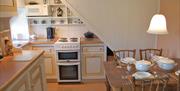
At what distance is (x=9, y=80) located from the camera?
161cm

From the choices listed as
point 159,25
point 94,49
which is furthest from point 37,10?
point 159,25

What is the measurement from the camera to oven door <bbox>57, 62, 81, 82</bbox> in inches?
151

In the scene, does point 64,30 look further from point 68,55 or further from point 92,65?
point 92,65

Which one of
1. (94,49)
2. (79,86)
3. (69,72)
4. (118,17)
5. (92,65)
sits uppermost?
(118,17)

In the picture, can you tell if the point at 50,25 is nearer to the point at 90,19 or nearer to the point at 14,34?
the point at 14,34

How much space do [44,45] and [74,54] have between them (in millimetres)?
633

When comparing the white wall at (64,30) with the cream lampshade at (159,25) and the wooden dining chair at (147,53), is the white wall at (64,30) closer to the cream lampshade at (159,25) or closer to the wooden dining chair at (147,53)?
the wooden dining chair at (147,53)

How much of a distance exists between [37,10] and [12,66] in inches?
88.5

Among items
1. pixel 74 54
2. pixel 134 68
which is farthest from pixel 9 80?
pixel 74 54

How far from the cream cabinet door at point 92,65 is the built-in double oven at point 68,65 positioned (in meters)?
0.14

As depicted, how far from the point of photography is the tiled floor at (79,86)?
3.74m

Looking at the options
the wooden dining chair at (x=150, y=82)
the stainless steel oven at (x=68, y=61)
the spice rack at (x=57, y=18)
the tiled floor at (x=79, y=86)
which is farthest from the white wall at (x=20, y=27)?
the wooden dining chair at (x=150, y=82)

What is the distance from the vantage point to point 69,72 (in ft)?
12.8

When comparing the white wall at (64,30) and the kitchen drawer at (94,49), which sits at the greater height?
the white wall at (64,30)
